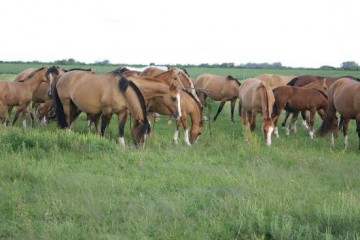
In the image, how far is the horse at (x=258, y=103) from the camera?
11.6 metres

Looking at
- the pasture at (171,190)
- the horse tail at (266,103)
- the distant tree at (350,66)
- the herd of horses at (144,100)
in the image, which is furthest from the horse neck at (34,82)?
the distant tree at (350,66)

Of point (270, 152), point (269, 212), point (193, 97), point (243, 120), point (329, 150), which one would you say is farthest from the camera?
point (243, 120)

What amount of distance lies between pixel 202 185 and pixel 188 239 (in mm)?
2096

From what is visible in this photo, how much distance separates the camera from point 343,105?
1211 centimetres

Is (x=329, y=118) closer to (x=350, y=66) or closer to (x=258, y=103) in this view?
(x=258, y=103)

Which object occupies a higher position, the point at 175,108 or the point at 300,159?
the point at 175,108

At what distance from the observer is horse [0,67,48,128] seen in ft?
42.4

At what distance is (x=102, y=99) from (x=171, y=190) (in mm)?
4615

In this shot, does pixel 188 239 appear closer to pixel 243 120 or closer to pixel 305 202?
pixel 305 202

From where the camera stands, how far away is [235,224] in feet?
17.2

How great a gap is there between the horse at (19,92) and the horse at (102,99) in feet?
5.90

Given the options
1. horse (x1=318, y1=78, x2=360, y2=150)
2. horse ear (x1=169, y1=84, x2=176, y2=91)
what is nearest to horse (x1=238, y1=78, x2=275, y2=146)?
horse (x1=318, y1=78, x2=360, y2=150)

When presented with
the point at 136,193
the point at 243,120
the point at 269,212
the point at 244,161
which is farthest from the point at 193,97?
the point at 269,212

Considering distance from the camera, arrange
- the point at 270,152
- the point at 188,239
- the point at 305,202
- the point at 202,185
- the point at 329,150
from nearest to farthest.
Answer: the point at 188,239 < the point at 305,202 < the point at 202,185 < the point at 270,152 < the point at 329,150
